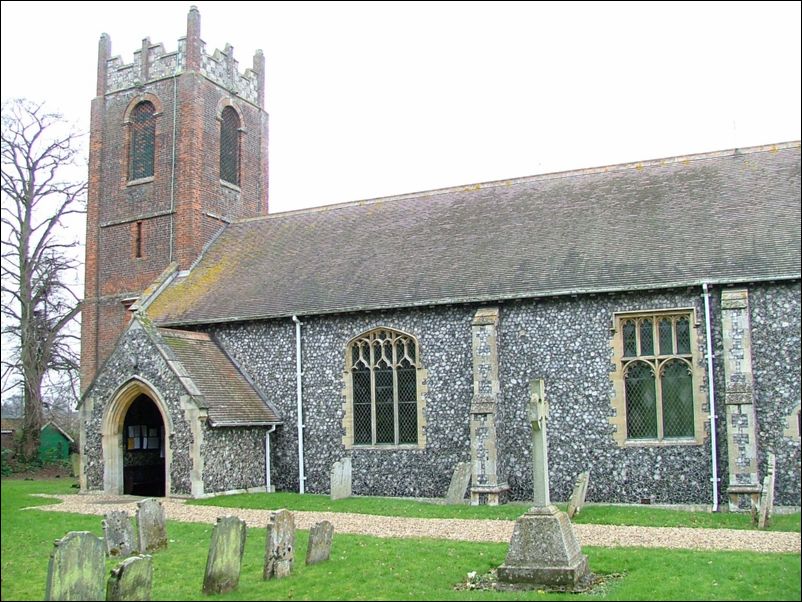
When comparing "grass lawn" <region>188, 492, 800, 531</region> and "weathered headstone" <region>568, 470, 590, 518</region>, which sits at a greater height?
"weathered headstone" <region>568, 470, 590, 518</region>

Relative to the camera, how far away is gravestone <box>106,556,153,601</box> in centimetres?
895

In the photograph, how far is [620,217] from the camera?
20422mm

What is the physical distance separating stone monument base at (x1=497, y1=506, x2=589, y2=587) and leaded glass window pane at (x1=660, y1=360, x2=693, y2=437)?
7776mm

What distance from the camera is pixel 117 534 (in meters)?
12.8

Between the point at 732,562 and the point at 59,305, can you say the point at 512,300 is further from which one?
the point at 59,305

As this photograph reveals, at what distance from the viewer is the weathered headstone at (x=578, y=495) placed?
1599 cm

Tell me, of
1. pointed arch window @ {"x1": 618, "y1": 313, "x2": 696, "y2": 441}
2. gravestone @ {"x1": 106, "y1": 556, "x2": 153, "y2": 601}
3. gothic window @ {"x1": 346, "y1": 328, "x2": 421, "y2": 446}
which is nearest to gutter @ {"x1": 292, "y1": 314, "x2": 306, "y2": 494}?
gothic window @ {"x1": 346, "y1": 328, "x2": 421, "y2": 446}

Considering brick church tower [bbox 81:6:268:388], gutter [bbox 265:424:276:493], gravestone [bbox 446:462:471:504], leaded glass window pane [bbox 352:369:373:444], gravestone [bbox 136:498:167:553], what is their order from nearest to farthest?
gravestone [bbox 136:498:167:553] → gravestone [bbox 446:462:471:504] → leaded glass window pane [bbox 352:369:373:444] → gutter [bbox 265:424:276:493] → brick church tower [bbox 81:6:268:388]

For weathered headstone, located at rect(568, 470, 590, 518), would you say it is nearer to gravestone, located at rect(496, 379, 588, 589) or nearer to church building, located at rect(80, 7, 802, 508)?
church building, located at rect(80, 7, 802, 508)

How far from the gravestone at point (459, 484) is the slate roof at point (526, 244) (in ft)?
12.3

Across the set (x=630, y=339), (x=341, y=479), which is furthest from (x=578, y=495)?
(x=341, y=479)

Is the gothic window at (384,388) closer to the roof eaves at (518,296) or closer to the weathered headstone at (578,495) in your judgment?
the roof eaves at (518,296)

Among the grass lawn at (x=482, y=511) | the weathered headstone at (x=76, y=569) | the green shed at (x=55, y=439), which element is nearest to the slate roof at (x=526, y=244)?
the grass lawn at (x=482, y=511)

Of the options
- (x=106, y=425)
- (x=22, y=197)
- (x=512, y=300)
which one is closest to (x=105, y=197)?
(x=22, y=197)
